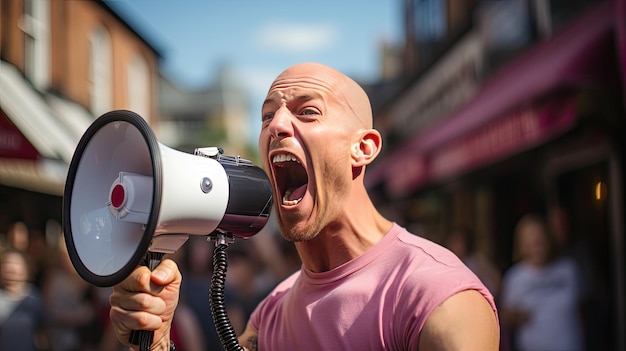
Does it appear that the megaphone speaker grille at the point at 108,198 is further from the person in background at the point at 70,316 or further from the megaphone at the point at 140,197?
the person in background at the point at 70,316

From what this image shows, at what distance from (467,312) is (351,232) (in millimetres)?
431

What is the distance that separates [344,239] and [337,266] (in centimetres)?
8

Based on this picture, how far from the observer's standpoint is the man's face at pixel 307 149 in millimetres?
1984

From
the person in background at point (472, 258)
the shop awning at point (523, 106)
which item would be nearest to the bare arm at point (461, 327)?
the shop awning at point (523, 106)

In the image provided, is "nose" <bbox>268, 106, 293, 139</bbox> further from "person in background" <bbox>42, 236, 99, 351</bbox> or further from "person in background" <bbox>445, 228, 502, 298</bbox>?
"person in background" <bbox>42, 236, 99, 351</bbox>

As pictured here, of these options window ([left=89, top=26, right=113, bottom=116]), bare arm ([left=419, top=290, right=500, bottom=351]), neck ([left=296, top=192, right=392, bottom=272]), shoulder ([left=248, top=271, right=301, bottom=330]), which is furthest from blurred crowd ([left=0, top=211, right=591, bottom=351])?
window ([left=89, top=26, right=113, bottom=116])

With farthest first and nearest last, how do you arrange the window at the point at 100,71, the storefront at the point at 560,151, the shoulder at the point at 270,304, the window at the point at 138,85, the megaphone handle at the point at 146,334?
the window at the point at 138,85 < the window at the point at 100,71 < the storefront at the point at 560,151 < the shoulder at the point at 270,304 < the megaphone handle at the point at 146,334

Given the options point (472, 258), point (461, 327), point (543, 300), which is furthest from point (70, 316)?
point (461, 327)

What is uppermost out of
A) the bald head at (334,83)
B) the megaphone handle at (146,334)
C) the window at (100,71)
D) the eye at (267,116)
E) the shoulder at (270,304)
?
the window at (100,71)

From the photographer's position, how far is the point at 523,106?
5992mm

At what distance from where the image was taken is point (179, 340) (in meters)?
4.70

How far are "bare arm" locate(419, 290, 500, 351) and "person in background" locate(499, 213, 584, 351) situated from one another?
314cm

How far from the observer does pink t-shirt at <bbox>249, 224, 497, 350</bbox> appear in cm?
181

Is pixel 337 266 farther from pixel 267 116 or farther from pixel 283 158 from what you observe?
pixel 267 116
